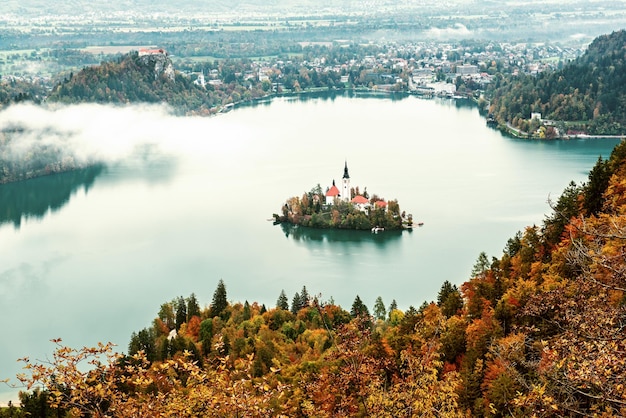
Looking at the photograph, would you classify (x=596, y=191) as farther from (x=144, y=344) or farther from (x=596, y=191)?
(x=144, y=344)

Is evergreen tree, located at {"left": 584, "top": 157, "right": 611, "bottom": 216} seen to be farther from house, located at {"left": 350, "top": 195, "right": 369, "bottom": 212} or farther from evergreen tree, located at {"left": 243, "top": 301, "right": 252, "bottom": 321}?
house, located at {"left": 350, "top": 195, "right": 369, "bottom": 212}

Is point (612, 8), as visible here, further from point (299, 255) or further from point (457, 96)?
point (299, 255)

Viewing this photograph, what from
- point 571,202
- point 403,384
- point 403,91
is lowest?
point 403,91

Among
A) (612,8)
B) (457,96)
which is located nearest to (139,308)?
(457,96)

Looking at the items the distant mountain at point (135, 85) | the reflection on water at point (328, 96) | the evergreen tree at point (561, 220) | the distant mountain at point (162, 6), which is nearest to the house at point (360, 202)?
the evergreen tree at point (561, 220)

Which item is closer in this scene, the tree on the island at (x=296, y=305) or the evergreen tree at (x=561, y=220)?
the evergreen tree at (x=561, y=220)

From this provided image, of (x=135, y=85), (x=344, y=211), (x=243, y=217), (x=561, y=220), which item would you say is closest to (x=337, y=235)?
(x=344, y=211)

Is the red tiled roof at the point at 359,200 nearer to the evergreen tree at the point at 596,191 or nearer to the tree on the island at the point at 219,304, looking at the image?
the tree on the island at the point at 219,304
